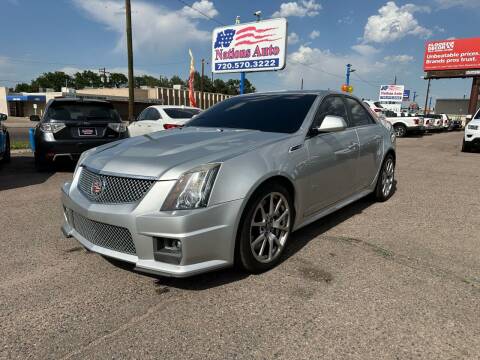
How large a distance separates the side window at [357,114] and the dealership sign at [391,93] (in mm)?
44633

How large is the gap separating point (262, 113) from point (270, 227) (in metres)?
1.39

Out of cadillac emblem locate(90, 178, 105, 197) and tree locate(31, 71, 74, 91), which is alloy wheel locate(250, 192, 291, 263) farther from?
tree locate(31, 71, 74, 91)

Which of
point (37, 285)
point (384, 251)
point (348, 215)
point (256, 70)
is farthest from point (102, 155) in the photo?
point (256, 70)

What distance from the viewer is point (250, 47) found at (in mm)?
18438

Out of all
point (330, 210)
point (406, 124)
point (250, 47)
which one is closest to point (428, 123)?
point (406, 124)

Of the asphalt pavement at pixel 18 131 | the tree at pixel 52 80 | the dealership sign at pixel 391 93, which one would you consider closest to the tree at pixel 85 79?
the tree at pixel 52 80

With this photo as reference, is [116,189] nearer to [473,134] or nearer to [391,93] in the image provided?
[473,134]

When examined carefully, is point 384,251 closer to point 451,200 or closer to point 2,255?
point 451,200

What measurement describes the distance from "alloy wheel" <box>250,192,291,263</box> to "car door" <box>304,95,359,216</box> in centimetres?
41

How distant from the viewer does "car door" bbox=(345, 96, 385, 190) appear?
457 cm

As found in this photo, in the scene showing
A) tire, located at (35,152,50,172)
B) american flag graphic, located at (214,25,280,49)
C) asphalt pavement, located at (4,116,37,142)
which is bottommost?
asphalt pavement, located at (4,116,37,142)

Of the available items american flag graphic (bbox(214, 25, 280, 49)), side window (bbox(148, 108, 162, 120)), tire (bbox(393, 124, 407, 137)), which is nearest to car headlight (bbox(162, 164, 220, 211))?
side window (bbox(148, 108, 162, 120))

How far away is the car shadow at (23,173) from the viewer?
22.1 feet

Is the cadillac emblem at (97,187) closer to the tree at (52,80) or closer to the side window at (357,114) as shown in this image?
the side window at (357,114)
